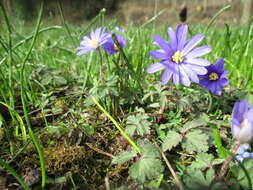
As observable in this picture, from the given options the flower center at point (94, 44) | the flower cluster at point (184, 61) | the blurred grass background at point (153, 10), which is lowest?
the flower cluster at point (184, 61)

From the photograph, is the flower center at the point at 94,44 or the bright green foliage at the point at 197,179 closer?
the bright green foliage at the point at 197,179

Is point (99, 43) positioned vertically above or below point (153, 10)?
below

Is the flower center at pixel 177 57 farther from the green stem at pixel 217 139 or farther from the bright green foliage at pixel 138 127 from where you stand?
the green stem at pixel 217 139

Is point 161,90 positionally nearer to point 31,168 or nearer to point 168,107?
point 168,107

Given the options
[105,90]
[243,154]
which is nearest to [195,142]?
[243,154]

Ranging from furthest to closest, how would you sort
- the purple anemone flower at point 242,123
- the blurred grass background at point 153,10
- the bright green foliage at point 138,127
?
the blurred grass background at point 153,10 → the bright green foliage at point 138,127 → the purple anemone flower at point 242,123

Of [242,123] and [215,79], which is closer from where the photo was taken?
[242,123]

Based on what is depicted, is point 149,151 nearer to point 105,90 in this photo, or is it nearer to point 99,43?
point 105,90

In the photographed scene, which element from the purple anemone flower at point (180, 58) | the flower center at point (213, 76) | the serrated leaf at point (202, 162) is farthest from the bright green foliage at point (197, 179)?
the flower center at point (213, 76)
